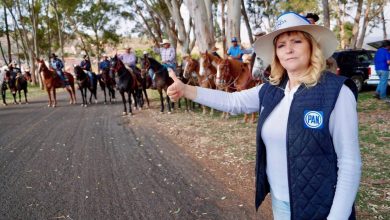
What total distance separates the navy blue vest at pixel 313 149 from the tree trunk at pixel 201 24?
1108cm

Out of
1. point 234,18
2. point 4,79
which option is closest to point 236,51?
point 234,18

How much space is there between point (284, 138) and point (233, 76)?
918 centimetres

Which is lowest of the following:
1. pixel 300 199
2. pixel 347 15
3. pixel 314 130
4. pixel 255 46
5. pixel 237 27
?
pixel 300 199

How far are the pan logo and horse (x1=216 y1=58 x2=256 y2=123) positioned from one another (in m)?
8.80

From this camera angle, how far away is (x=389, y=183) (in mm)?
4875

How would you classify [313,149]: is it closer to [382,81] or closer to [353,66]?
[382,81]

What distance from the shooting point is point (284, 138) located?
6.29 ft

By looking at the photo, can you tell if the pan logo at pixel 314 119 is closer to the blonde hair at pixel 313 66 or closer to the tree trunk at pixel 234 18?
the blonde hair at pixel 313 66

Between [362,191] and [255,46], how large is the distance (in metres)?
3.48

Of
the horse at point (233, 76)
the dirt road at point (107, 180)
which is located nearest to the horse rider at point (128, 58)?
the dirt road at point (107, 180)

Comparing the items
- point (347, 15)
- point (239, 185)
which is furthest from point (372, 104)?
point (347, 15)

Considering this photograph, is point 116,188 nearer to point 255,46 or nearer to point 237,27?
point 255,46

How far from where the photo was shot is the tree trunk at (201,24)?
12.3 meters

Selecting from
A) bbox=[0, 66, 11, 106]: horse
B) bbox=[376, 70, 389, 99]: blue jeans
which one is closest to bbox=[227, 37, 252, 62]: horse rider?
bbox=[376, 70, 389, 99]: blue jeans
